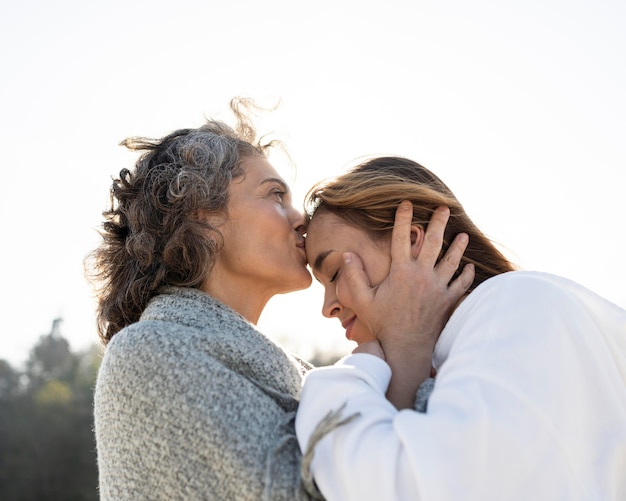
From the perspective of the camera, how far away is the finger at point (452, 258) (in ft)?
9.82

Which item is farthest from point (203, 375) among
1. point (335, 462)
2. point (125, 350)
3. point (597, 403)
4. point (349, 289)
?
point (597, 403)

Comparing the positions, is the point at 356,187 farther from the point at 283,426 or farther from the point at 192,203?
the point at 283,426

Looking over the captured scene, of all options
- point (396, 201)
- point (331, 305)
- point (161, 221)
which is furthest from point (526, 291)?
point (161, 221)

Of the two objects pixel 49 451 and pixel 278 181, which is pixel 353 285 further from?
pixel 49 451

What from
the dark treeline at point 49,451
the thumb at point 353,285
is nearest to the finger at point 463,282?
the thumb at point 353,285

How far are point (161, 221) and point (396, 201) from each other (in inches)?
40.0

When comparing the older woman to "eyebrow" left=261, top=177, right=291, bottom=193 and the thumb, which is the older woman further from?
the thumb

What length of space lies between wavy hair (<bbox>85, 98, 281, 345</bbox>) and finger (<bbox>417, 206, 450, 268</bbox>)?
892 mm

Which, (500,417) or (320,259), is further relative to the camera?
(320,259)

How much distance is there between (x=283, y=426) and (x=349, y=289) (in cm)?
79

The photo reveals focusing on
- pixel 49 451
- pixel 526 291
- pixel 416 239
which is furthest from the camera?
pixel 49 451

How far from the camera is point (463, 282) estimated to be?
299 cm

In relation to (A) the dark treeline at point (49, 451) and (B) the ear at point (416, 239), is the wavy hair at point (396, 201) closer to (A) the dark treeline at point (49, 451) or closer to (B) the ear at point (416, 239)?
(B) the ear at point (416, 239)

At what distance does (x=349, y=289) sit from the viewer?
306 centimetres
